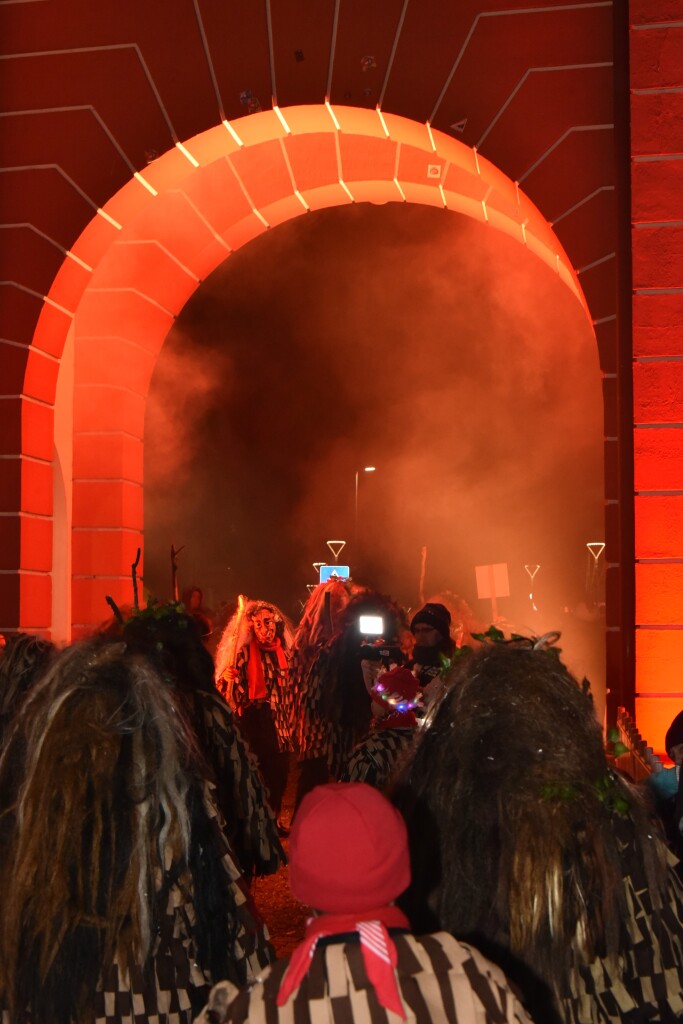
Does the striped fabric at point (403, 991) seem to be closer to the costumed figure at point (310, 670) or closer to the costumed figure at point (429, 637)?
the costumed figure at point (429, 637)

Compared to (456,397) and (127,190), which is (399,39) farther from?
(456,397)

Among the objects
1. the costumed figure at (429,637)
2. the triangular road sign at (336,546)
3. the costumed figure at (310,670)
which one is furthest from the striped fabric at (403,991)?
the triangular road sign at (336,546)

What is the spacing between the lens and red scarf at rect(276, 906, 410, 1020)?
5.43 feet

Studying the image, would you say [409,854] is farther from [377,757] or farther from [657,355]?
[657,355]

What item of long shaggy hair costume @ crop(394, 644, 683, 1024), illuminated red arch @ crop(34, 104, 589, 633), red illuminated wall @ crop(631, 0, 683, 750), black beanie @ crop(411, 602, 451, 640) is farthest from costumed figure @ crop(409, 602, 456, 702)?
illuminated red arch @ crop(34, 104, 589, 633)

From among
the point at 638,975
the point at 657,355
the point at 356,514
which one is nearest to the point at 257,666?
the point at 657,355

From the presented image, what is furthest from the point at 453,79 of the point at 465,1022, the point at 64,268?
the point at 465,1022

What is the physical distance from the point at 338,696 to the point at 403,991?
18.1 feet

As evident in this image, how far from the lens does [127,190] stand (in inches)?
341

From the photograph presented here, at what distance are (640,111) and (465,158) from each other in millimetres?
1490

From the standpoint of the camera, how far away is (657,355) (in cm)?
716

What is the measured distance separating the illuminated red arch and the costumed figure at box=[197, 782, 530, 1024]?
8639 millimetres

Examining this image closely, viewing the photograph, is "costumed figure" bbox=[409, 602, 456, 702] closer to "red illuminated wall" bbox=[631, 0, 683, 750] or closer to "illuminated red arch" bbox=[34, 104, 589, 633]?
"red illuminated wall" bbox=[631, 0, 683, 750]

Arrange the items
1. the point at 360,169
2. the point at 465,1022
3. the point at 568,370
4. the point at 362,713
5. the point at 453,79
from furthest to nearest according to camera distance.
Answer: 1. the point at 568,370
2. the point at 360,169
3. the point at 453,79
4. the point at 362,713
5. the point at 465,1022
